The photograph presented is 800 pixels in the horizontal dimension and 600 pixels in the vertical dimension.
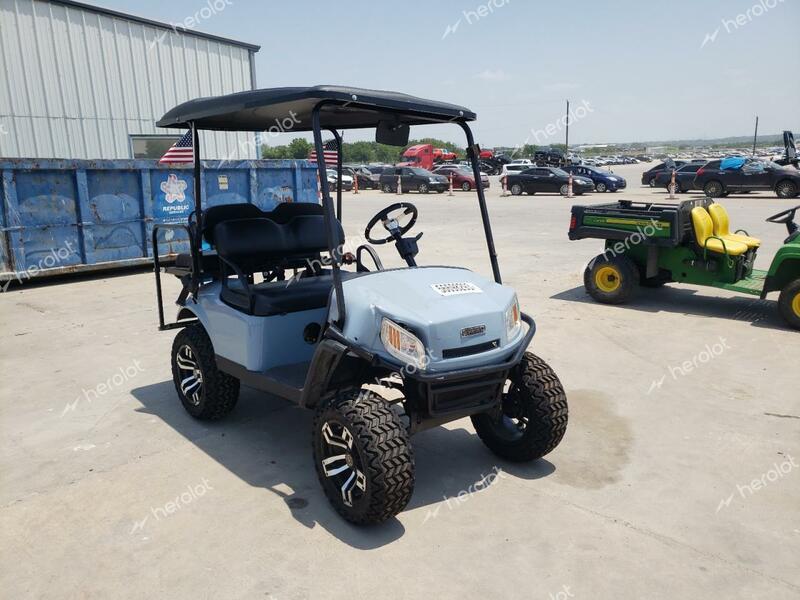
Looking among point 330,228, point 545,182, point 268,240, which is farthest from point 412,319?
point 545,182

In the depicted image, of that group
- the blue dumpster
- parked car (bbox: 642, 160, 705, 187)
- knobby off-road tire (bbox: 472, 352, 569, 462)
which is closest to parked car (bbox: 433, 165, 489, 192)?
parked car (bbox: 642, 160, 705, 187)

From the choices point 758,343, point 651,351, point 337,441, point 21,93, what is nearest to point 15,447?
point 337,441

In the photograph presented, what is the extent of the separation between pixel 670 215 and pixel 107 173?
7.97 metres

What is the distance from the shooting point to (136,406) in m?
4.95

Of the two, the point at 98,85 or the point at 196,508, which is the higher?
the point at 98,85

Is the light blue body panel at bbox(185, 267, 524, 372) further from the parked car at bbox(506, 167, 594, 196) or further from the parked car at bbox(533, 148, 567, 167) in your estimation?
the parked car at bbox(533, 148, 567, 167)

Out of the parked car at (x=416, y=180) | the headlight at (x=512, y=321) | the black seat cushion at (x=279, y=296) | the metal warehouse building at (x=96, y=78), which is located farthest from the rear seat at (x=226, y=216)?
the parked car at (x=416, y=180)

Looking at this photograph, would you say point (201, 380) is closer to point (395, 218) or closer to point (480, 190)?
point (395, 218)

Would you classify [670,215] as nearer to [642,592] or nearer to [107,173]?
[642,592]

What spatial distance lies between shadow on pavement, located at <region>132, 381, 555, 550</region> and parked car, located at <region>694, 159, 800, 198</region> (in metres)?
20.6

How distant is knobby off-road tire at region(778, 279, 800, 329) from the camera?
6688 mm

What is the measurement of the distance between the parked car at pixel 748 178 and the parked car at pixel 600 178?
370 centimetres

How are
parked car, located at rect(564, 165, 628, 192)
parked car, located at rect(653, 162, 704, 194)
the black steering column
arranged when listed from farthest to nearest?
parked car, located at rect(564, 165, 628, 192), parked car, located at rect(653, 162, 704, 194), the black steering column

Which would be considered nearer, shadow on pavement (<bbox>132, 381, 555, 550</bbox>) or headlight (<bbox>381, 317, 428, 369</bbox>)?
headlight (<bbox>381, 317, 428, 369</bbox>)
